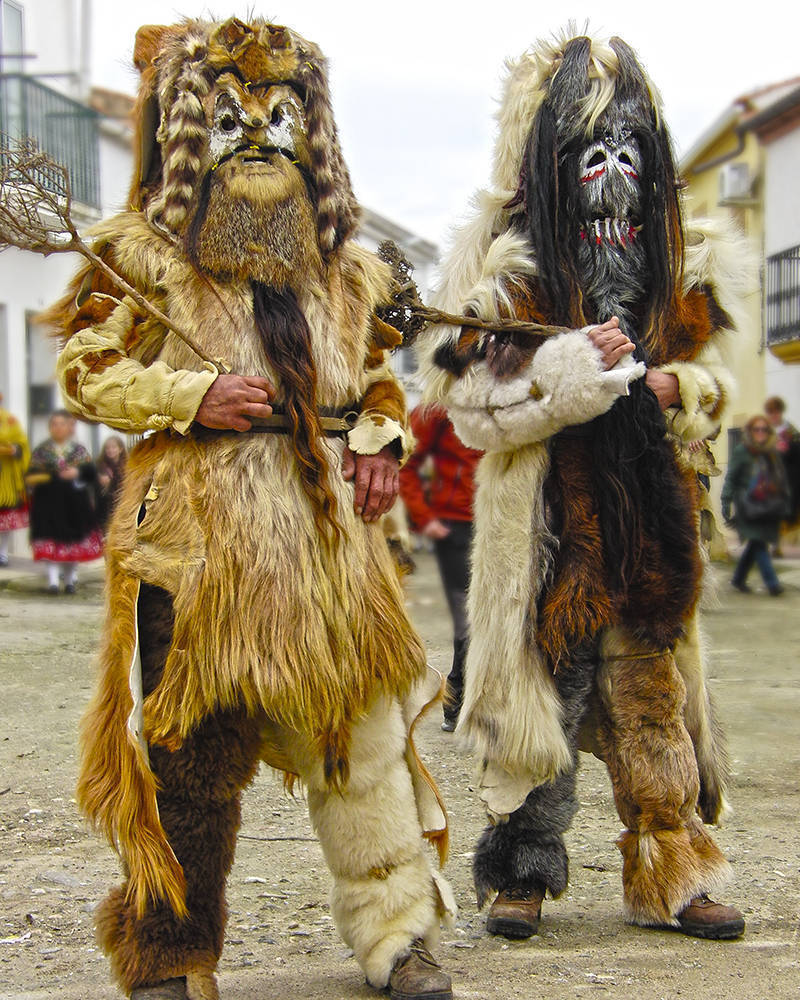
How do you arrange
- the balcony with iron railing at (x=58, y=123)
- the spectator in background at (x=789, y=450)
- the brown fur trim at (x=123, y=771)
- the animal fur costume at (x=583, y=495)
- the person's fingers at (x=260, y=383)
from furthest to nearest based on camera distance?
the balcony with iron railing at (x=58, y=123), the spectator in background at (x=789, y=450), the animal fur costume at (x=583, y=495), the person's fingers at (x=260, y=383), the brown fur trim at (x=123, y=771)

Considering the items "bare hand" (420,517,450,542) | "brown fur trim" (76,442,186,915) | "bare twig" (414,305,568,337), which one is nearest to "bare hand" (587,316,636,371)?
"bare twig" (414,305,568,337)

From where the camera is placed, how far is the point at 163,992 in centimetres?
274

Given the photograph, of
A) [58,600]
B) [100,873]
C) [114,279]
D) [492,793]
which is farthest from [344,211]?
[58,600]

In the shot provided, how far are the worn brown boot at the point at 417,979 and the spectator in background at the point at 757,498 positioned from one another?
904 centimetres

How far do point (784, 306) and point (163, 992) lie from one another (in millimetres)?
22317

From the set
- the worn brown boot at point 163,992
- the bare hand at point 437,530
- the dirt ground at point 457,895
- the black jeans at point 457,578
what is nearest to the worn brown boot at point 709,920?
the dirt ground at point 457,895

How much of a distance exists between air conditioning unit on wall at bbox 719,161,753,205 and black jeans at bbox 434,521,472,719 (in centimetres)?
2023

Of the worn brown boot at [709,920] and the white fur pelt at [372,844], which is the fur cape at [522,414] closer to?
the worn brown boot at [709,920]

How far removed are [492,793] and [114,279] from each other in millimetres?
1659

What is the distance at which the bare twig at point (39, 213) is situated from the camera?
285 centimetres

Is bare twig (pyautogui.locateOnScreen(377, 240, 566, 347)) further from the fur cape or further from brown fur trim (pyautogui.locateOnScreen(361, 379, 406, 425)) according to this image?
brown fur trim (pyautogui.locateOnScreen(361, 379, 406, 425))

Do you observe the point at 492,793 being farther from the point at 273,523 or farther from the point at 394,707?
the point at 273,523

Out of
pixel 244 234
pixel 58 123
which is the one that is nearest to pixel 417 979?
pixel 244 234

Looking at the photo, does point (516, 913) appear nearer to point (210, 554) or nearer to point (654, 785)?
point (654, 785)
